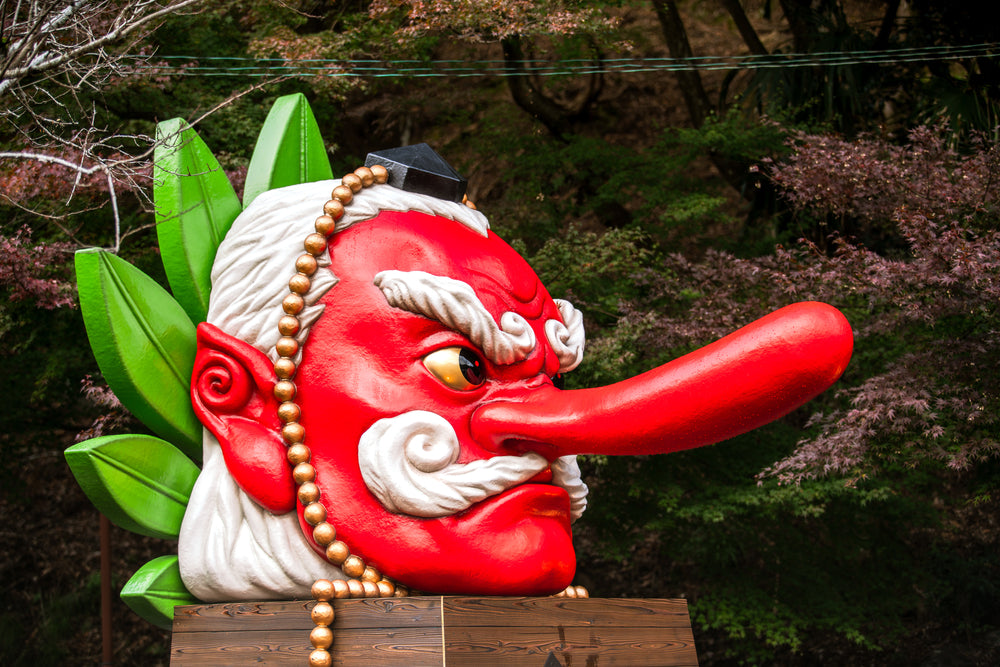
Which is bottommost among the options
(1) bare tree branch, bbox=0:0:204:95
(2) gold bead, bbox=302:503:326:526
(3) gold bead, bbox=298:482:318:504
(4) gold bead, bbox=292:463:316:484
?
(2) gold bead, bbox=302:503:326:526

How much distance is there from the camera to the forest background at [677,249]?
5.06 m

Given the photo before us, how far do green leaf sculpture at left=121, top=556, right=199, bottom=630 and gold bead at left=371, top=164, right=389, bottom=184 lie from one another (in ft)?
4.69

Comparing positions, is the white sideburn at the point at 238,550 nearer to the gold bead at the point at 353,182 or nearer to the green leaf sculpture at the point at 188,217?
the green leaf sculpture at the point at 188,217

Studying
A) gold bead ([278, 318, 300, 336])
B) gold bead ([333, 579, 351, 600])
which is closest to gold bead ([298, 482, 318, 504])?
gold bead ([333, 579, 351, 600])

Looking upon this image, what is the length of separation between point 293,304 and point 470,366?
22.8 inches

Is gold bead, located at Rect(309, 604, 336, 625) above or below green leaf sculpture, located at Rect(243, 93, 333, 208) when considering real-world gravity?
below

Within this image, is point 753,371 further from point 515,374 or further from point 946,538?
point 946,538

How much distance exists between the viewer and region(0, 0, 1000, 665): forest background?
5059 millimetres

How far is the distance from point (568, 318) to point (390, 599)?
1.20 metres

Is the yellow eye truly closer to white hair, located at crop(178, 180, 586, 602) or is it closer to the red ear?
white hair, located at crop(178, 180, 586, 602)

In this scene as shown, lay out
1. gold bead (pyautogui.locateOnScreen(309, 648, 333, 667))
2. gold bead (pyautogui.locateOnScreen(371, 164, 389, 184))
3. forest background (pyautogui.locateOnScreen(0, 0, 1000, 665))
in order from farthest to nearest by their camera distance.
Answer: forest background (pyautogui.locateOnScreen(0, 0, 1000, 665)), gold bead (pyautogui.locateOnScreen(371, 164, 389, 184)), gold bead (pyautogui.locateOnScreen(309, 648, 333, 667))

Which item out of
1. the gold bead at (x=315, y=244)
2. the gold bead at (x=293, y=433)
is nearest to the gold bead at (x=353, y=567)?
the gold bead at (x=293, y=433)

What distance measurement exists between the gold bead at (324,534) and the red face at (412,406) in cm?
4

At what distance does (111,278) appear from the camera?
2.87m
